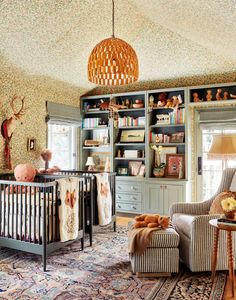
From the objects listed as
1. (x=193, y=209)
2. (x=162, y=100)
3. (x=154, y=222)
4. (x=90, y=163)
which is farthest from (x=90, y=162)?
(x=154, y=222)

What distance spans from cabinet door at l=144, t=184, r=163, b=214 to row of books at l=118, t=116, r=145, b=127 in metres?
1.15

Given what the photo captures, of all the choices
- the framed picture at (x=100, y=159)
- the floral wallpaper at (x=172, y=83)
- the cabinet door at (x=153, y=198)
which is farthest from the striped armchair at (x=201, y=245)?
the framed picture at (x=100, y=159)

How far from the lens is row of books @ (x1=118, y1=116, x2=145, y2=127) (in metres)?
5.73

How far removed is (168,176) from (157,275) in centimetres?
274

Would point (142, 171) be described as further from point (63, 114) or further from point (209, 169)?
point (63, 114)

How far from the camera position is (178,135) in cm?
551

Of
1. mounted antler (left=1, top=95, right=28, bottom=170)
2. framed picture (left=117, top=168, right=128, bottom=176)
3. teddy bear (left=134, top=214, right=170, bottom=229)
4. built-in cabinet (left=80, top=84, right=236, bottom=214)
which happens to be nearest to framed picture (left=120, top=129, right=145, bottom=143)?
built-in cabinet (left=80, top=84, right=236, bottom=214)

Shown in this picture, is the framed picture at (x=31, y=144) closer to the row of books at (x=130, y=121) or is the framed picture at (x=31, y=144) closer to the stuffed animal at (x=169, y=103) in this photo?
the row of books at (x=130, y=121)

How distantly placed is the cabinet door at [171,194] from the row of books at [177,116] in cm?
110

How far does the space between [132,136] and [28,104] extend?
2.00 meters

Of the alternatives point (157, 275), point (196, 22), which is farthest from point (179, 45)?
point (157, 275)

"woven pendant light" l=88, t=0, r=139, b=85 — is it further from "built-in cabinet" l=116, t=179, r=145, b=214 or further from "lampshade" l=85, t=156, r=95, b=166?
"lampshade" l=85, t=156, r=95, b=166

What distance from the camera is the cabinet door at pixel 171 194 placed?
525cm

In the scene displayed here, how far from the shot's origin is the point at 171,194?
17.5 feet
